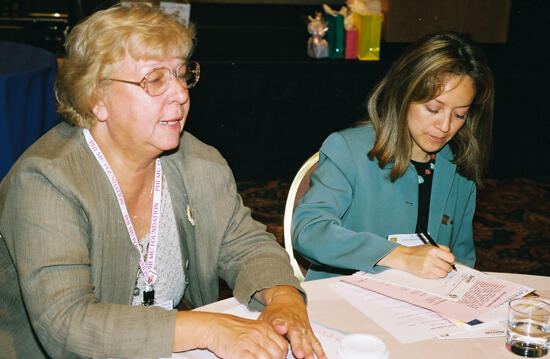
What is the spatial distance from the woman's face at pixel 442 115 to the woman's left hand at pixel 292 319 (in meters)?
0.76

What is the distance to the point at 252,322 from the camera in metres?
1.43

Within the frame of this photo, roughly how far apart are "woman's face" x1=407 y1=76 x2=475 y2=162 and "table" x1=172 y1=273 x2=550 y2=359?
54 cm

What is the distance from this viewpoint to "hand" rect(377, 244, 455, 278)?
5.46 ft

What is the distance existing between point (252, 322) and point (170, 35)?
A: 75 cm

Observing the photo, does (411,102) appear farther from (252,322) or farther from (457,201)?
(252,322)

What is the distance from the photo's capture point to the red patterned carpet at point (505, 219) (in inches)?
148

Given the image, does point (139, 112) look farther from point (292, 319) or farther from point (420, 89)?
point (420, 89)

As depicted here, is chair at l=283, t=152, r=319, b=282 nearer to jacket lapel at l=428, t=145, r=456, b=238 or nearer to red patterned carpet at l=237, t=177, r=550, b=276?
jacket lapel at l=428, t=145, r=456, b=238

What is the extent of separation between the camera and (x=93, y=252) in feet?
5.33

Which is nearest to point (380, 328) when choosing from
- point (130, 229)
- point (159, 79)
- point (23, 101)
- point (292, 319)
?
point (292, 319)

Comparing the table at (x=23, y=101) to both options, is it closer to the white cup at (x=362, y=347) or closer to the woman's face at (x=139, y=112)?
the woman's face at (x=139, y=112)

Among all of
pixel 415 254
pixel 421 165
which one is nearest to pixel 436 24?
pixel 421 165

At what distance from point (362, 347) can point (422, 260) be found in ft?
1.53

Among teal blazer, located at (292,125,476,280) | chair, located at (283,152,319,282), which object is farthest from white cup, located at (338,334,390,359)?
chair, located at (283,152,319,282)
